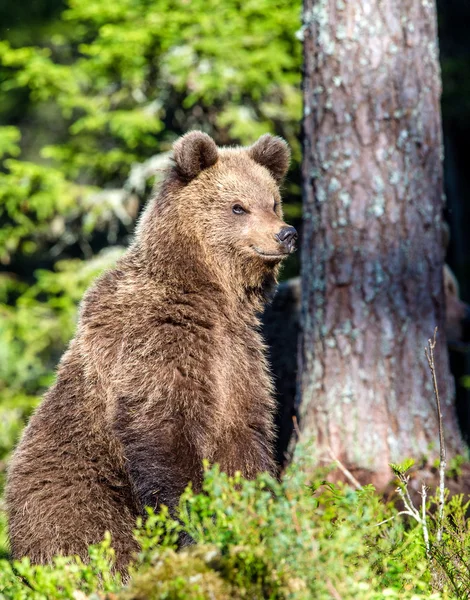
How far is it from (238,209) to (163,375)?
112 centimetres

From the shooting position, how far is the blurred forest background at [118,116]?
10.7 metres

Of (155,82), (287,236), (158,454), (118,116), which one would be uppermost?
(155,82)

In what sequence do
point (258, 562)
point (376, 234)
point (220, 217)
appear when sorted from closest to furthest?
point (258, 562)
point (220, 217)
point (376, 234)

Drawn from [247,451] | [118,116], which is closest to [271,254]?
[247,451]

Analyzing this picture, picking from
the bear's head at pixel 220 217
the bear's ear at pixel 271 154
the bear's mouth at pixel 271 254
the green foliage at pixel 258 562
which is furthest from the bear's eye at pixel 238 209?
the green foliage at pixel 258 562

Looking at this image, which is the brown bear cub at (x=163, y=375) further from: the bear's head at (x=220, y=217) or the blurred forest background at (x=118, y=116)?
the blurred forest background at (x=118, y=116)

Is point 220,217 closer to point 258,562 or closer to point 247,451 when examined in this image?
point 247,451

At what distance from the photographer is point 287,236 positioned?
14.2 ft

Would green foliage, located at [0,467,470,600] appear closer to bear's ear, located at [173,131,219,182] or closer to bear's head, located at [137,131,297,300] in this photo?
bear's head, located at [137,131,297,300]

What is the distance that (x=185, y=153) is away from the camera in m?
4.45

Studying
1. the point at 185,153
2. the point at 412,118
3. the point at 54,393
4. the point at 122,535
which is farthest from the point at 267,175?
the point at 122,535

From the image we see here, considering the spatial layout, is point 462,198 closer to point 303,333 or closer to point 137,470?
point 303,333

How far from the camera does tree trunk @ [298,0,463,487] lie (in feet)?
18.0

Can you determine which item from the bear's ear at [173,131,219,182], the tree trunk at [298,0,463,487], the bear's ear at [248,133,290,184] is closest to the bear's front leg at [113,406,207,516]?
the bear's ear at [173,131,219,182]
